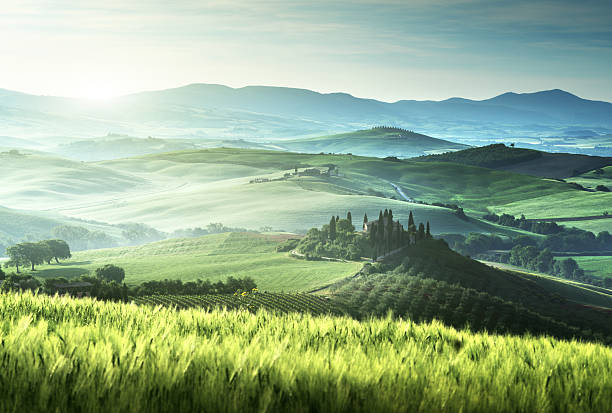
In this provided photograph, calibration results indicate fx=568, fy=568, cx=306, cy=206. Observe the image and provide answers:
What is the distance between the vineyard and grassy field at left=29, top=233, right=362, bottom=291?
16938mm

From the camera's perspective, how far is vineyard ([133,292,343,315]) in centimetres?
6028

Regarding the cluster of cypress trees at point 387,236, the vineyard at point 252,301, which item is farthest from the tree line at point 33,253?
the vineyard at point 252,301

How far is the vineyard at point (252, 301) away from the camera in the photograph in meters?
60.3

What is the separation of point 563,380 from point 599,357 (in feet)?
4.99

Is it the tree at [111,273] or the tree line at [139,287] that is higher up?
the tree line at [139,287]

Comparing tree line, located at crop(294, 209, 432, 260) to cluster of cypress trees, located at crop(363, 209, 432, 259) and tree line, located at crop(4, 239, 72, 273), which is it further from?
tree line, located at crop(4, 239, 72, 273)

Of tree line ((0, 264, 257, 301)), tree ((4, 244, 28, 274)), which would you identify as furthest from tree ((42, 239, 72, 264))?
tree line ((0, 264, 257, 301))

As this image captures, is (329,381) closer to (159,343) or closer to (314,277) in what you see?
(159,343)

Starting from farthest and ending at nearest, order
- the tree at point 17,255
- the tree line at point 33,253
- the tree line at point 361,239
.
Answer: the tree line at point 33,253, the tree at point 17,255, the tree line at point 361,239

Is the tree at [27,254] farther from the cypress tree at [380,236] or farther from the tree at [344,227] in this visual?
the cypress tree at [380,236]

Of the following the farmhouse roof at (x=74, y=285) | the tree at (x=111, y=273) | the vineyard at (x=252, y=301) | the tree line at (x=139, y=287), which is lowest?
the tree at (x=111, y=273)

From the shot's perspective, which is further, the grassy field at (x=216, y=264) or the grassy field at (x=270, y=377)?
the grassy field at (x=216, y=264)

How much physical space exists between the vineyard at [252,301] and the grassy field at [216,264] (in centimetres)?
1694

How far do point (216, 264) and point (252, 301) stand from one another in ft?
230
